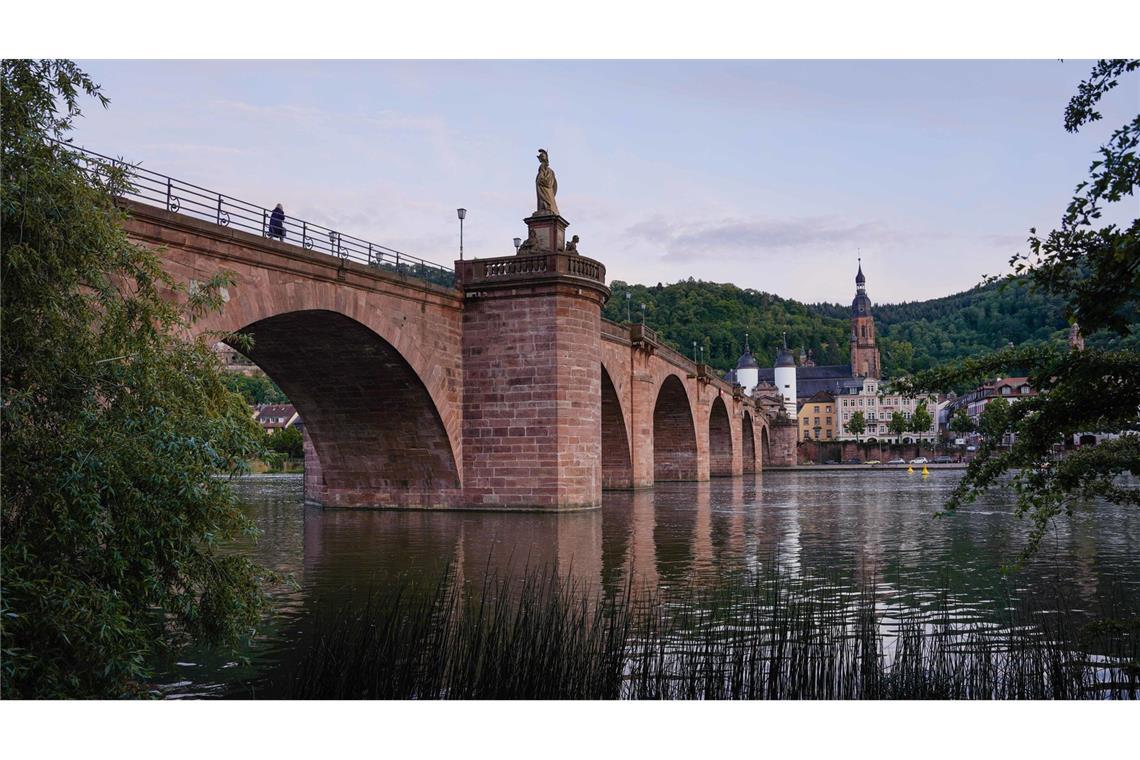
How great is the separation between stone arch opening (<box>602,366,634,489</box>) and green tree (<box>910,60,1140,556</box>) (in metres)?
29.3

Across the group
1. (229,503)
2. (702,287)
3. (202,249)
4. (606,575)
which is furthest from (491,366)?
(702,287)

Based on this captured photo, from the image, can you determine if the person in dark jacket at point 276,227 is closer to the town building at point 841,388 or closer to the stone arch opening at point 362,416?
the stone arch opening at point 362,416

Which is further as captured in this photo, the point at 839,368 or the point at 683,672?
the point at 839,368

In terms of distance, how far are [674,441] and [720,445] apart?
15.6 m

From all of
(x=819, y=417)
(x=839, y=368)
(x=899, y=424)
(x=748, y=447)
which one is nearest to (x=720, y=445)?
(x=748, y=447)

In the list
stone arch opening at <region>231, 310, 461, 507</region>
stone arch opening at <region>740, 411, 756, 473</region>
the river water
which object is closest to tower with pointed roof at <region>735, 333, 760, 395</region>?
stone arch opening at <region>740, 411, 756, 473</region>

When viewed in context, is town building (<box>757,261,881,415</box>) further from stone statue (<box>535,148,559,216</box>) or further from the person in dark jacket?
the person in dark jacket

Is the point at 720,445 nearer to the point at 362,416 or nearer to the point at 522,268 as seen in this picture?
the point at 522,268

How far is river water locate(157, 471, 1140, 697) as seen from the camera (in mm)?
10727

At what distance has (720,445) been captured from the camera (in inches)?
2697

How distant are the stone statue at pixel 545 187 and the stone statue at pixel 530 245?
686mm

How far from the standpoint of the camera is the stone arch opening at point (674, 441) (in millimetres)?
52747

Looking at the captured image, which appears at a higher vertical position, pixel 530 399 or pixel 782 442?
pixel 782 442

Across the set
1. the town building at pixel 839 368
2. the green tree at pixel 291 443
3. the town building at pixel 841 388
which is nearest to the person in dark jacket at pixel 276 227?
the green tree at pixel 291 443
